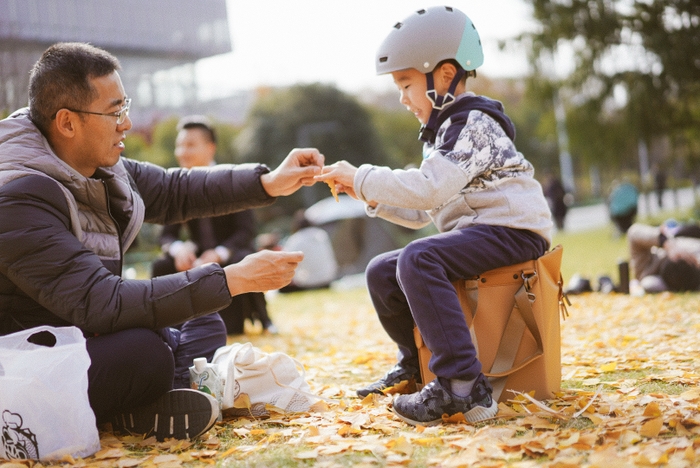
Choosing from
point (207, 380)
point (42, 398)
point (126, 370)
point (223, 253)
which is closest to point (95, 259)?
point (126, 370)

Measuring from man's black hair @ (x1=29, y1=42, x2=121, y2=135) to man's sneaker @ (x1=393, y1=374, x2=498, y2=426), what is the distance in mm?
1907

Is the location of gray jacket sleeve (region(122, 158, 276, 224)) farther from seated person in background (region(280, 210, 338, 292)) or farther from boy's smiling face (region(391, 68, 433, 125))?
seated person in background (region(280, 210, 338, 292))

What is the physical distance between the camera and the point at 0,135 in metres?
3.09

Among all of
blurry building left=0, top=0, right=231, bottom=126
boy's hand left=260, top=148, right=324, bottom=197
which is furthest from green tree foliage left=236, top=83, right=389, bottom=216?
boy's hand left=260, top=148, right=324, bottom=197

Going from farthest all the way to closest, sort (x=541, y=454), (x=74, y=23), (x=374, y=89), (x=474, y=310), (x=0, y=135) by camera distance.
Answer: (x=374, y=89), (x=74, y=23), (x=474, y=310), (x=0, y=135), (x=541, y=454)

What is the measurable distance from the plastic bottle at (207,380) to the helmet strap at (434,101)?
149 cm

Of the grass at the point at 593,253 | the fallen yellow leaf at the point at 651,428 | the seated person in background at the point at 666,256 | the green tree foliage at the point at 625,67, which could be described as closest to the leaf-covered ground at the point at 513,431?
the fallen yellow leaf at the point at 651,428

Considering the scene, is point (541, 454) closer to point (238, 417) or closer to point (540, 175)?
point (238, 417)

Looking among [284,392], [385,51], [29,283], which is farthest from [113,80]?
[284,392]

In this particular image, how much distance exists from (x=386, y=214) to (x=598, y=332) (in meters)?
2.62

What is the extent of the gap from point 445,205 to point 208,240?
4.46 meters

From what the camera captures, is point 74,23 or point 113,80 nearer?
point 113,80

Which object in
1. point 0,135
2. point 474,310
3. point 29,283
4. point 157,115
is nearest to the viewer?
point 29,283

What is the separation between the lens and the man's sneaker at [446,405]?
3080mm
